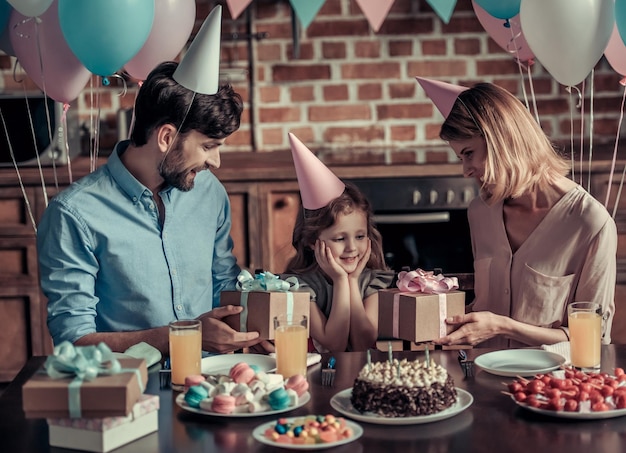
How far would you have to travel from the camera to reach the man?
2.08 meters

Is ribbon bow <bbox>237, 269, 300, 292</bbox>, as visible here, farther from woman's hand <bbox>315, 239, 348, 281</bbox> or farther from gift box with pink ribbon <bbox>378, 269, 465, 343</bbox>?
woman's hand <bbox>315, 239, 348, 281</bbox>

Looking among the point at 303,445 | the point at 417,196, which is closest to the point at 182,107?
the point at 303,445

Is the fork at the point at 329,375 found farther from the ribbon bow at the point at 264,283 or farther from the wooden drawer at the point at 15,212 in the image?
the wooden drawer at the point at 15,212

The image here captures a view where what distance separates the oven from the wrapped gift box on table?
1983 mm

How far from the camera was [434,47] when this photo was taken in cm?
390

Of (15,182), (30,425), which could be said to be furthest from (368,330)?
(15,182)

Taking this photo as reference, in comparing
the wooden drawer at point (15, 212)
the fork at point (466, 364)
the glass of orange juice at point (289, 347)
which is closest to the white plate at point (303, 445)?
the glass of orange juice at point (289, 347)

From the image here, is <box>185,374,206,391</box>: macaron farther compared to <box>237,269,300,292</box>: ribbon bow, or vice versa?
<box>237,269,300,292</box>: ribbon bow

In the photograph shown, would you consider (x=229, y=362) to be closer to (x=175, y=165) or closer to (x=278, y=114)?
(x=175, y=165)

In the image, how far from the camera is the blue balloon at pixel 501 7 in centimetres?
246

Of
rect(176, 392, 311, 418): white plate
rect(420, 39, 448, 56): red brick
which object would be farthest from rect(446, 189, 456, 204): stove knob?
rect(176, 392, 311, 418): white plate

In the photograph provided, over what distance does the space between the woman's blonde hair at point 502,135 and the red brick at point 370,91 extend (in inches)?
65.0

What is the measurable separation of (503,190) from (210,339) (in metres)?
0.77

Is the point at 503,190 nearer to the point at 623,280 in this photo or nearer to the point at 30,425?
the point at 30,425
